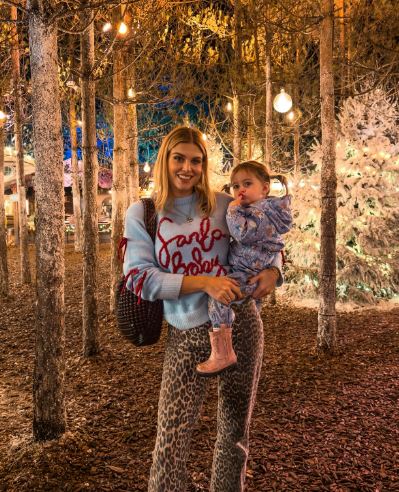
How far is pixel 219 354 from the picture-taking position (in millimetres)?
2271

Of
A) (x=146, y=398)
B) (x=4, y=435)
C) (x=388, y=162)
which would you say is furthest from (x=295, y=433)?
(x=388, y=162)

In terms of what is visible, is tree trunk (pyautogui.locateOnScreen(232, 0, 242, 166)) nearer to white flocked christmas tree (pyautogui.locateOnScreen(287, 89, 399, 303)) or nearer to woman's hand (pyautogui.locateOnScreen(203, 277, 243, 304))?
white flocked christmas tree (pyautogui.locateOnScreen(287, 89, 399, 303))

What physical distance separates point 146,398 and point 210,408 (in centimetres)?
74

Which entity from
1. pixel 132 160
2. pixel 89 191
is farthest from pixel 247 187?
pixel 132 160

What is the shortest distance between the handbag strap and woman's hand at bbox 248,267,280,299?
21.4 inches

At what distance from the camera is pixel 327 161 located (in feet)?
19.6

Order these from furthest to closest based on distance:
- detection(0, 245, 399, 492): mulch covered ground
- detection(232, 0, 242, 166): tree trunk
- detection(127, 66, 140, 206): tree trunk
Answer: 1. detection(127, 66, 140, 206): tree trunk
2. detection(232, 0, 242, 166): tree trunk
3. detection(0, 245, 399, 492): mulch covered ground

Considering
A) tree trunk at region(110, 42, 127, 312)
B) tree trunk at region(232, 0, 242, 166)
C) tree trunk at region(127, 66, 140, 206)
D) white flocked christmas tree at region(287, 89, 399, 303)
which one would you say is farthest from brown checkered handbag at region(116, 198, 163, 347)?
tree trunk at region(232, 0, 242, 166)

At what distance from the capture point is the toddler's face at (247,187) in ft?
8.55

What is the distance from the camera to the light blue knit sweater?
7.78 feet

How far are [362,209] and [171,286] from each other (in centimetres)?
796

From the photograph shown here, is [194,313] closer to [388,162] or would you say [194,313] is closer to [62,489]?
[62,489]

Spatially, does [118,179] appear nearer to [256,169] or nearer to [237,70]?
[237,70]

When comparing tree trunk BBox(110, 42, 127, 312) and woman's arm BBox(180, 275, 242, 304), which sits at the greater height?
tree trunk BBox(110, 42, 127, 312)
